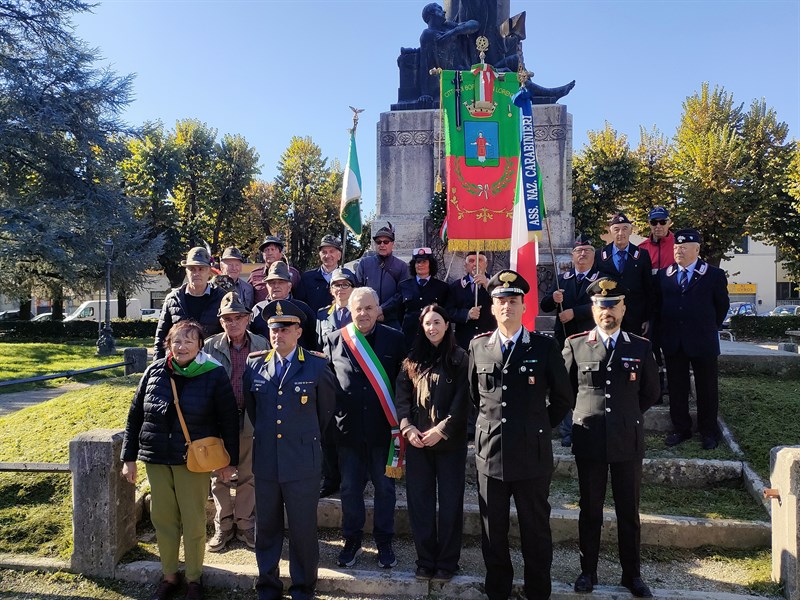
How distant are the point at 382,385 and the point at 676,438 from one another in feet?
11.2

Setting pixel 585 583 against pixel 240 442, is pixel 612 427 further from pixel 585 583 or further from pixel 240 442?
pixel 240 442

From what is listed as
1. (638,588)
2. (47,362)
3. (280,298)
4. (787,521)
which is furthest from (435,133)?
(47,362)

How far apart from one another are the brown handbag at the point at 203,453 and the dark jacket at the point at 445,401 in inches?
52.2

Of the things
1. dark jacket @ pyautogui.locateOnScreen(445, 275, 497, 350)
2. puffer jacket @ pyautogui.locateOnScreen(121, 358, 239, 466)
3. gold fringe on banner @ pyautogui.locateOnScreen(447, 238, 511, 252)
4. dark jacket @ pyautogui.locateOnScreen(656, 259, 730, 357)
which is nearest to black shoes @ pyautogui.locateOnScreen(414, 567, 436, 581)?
puffer jacket @ pyautogui.locateOnScreen(121, 358, 239, 466)

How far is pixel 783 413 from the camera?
6.40 meters

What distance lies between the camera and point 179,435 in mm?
3904

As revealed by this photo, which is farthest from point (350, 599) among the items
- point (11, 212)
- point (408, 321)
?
point (11, 212)

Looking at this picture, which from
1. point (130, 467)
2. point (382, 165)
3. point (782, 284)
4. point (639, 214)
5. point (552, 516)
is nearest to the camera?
→ point (130, 467)

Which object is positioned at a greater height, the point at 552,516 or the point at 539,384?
the point at 539,384

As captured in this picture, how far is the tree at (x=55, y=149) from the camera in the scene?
18938 millimetres

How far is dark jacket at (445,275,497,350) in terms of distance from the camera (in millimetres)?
6059

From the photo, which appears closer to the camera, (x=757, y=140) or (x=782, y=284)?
(x=757, y=140)

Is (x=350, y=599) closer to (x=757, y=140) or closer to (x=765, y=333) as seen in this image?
(x=765, y=333)

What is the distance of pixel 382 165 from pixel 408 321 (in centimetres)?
671
